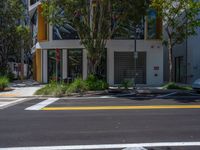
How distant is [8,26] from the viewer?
144 ft

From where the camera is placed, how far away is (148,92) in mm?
26844

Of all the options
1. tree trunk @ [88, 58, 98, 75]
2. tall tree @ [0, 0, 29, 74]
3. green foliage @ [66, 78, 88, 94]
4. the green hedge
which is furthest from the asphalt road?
tall tree @ [0, 0, 29, 74]

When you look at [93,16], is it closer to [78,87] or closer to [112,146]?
[78,87]

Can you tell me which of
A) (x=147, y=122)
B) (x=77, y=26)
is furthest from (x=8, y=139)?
(x=77, y=26)

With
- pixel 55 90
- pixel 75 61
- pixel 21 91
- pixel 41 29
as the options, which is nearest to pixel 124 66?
pixel 75 61

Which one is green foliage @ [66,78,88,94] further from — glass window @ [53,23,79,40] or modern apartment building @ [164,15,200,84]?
modern apartment building @ [164,15,200,84]

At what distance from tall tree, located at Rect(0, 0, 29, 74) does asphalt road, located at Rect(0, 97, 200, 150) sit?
28.7 m

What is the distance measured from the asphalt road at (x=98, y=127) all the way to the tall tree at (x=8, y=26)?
28719 millimetres

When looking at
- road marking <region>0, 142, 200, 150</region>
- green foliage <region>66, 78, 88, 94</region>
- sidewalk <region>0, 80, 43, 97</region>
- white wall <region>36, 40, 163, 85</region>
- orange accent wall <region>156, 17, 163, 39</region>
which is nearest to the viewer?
road marking <region>0, 142, 200, 150</region>

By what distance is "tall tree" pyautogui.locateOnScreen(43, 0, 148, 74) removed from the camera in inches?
1088

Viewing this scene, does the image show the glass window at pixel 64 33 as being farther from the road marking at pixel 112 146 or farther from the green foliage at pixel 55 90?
the road marking at pixel 112 146

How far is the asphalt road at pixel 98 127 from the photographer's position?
32.4ft

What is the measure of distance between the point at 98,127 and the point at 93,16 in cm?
1812

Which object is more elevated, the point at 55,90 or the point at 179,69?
the point at 179,69
